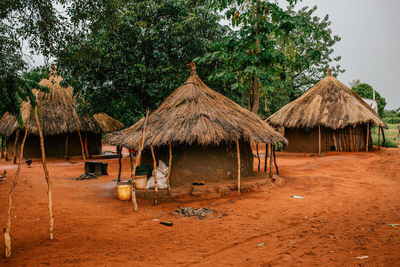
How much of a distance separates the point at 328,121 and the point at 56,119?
15.3m

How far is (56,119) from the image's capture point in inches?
672

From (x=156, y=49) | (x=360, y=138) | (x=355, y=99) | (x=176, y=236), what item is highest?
(x=156, y=49)

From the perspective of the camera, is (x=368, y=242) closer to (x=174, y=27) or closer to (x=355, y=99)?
(x=174, y=27)

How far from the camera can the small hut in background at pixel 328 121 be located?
1580 centimetres

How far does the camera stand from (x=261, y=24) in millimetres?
11930

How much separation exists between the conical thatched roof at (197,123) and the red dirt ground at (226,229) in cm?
161

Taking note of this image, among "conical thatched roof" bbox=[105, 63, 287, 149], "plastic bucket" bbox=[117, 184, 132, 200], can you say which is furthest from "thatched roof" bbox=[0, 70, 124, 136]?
"plastic bucket" bbox=[117, 184, 132, 200]

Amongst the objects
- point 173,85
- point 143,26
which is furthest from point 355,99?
point 143,26

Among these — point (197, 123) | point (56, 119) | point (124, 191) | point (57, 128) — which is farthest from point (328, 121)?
point (56, 119)

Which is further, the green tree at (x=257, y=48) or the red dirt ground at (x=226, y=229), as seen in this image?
the green tree at (x=257, y=48)

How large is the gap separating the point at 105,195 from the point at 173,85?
241 inches

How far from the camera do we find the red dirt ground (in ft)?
13.4

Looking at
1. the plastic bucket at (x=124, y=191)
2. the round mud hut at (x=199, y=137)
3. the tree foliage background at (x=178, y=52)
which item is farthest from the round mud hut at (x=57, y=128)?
the plastic bucket at (x=124, y=191)

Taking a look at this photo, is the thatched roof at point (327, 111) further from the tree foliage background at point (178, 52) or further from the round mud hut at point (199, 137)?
the round mud hut at point (199, 137)
